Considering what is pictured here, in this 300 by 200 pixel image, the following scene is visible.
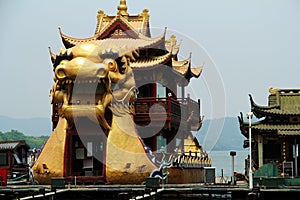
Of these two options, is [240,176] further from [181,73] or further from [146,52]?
[146,52]

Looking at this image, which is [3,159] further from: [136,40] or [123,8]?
[136,40]

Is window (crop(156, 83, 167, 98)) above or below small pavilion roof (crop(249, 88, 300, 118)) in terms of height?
above

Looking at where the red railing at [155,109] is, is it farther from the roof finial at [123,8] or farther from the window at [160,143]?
the roof finial at [123,8]

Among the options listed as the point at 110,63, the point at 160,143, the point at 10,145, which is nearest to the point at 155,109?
the point at 160,143

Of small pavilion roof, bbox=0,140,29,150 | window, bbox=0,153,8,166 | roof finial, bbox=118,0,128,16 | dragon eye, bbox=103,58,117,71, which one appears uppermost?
roof finial, bbox=118,0,128,16

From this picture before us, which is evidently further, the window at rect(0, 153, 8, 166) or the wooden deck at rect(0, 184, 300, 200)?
the window at rect(0, 153, 8, 166)

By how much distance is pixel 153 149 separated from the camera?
2916cm

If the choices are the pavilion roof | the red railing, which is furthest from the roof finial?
the red railing

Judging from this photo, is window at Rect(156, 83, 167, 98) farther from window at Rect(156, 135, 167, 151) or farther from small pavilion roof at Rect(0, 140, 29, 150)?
small pavilion roof at Rect(0, 140, 29, 150)

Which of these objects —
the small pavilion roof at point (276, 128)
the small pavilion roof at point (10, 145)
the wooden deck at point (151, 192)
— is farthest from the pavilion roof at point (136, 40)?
the small pavilion roof at point (10, 145)

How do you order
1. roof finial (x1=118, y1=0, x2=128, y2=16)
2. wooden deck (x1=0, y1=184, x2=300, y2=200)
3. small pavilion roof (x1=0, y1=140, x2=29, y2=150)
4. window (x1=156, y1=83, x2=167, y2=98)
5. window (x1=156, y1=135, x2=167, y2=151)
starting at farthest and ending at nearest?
small pavilion roof (x1=0, y1=140, x2=29, y2=150), roof finial (x1=118, y1=0, x2=128, y2=16), window (x1=156, y1=83, x2=167, y2=98), window (x1=156, y1=135, x2=167, y2=151), wooden deck (x1=0, y1=184, x2=300, y2=200)

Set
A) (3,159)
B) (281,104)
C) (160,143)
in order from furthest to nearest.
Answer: (3,159)
(281,104)
(160,143)

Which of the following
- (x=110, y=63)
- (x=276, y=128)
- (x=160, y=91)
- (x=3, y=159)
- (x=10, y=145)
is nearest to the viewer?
(x=110, y=63)

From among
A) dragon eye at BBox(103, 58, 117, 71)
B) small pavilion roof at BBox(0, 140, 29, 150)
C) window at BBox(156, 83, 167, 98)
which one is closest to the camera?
dragon eye at BBox(103, 58, 117, 71)
